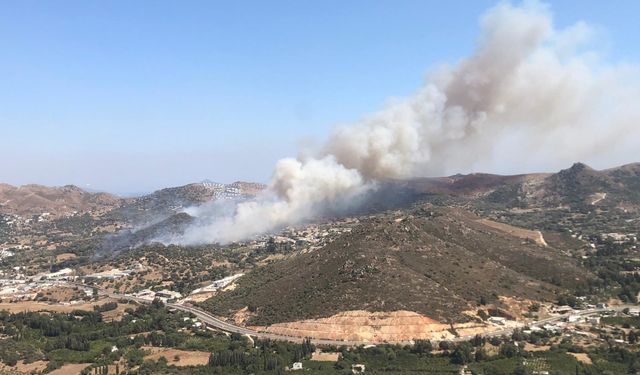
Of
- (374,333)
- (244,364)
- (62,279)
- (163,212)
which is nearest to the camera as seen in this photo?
(244,364)

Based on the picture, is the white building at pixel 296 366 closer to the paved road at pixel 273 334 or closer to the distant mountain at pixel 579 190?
the paved road at pixel 273 334

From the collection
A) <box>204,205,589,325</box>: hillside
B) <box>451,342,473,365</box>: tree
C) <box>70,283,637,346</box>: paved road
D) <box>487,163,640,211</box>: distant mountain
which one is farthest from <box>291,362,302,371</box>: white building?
<box>487,163,640,211</box>: distant mountain

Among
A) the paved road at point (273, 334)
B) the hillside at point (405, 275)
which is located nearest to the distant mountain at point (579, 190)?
the hillside at point (405, 275)

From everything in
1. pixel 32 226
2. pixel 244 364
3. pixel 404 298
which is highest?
pixel 32 226

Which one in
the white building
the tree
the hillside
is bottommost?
the white building

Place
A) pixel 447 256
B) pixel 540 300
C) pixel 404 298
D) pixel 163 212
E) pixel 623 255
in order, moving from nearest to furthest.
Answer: pixel 404 298 < pixel 540 300 < pixel 447 256 < pixel 623 255 < pixel 163 212

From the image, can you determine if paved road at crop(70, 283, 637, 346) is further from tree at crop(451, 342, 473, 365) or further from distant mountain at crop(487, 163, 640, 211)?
distant mountain at crop(487, 163, 640, 211)

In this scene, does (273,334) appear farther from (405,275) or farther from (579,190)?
(579,190)

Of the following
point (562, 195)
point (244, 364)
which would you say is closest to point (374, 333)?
point (244, 364)

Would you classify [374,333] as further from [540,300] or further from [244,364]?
[540,300]

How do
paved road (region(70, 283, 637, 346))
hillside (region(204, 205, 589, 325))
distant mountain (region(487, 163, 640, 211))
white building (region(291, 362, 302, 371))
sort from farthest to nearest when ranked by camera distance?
distant mountain (region(487, 163, 640, 211)), hillside (region(204, 205, 589, 325)), paved road (region(70, 283, 637, 346)), white building (region(291, 362, 302, 371))
